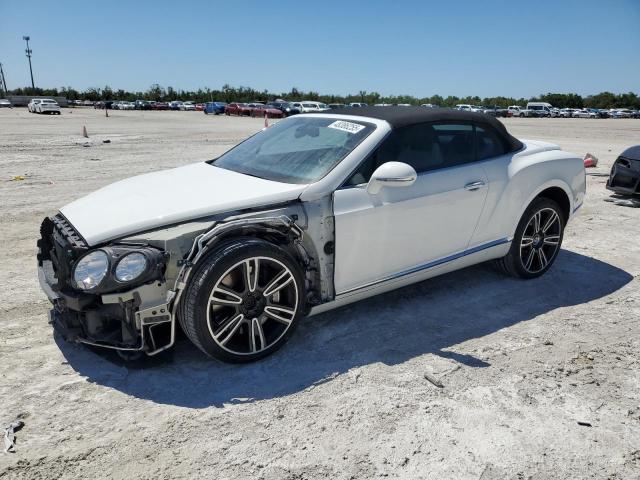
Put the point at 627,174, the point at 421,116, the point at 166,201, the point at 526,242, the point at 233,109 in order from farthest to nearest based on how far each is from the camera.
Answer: the point at 233,109 → the point at 627,174 → the point at 526,242 → the point at 421,116 → the point at 166,201

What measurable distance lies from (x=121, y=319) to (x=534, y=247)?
11.6ft

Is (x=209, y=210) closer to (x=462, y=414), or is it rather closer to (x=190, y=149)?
(x=462, y=414)

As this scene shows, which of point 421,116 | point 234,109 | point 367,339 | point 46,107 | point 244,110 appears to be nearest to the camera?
point 367,339

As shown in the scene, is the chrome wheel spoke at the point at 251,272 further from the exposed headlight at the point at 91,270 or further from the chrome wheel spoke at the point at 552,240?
the chrome wheel spoke at the point at 552,240

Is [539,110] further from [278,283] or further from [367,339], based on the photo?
[278,283]

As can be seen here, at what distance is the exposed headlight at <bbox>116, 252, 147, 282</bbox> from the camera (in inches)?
105

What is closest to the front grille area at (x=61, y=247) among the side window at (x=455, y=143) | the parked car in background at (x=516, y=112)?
the side window at (x=455, y=143)

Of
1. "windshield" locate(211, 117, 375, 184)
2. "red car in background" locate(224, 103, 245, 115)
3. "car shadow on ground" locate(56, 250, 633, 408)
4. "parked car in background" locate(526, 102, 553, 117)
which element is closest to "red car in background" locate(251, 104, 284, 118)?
"red car in background" locate(224, 103, 245, 115)

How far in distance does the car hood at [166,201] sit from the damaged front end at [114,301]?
0.13 m

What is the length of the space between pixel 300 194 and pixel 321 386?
3.89ft

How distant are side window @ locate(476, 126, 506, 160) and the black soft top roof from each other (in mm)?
67

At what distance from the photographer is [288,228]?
3066 mm

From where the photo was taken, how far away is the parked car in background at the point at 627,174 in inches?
290

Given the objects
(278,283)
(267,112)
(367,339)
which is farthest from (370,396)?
(267,112)
